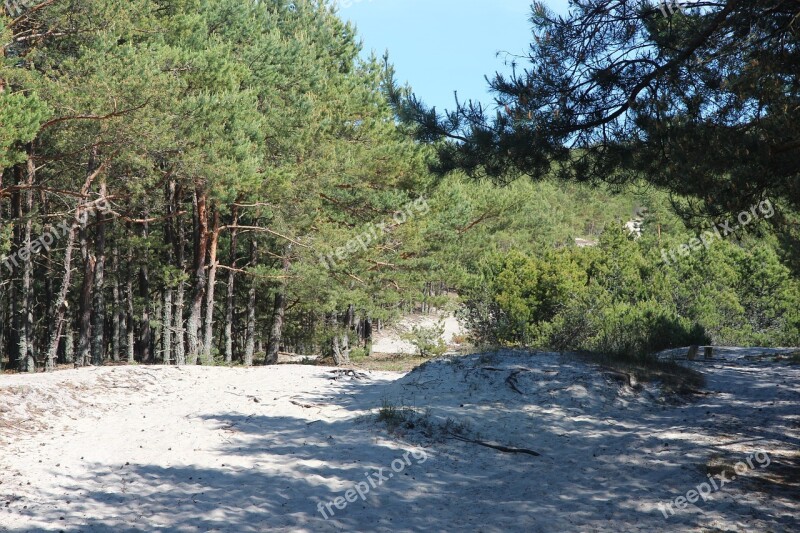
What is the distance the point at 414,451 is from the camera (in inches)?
311

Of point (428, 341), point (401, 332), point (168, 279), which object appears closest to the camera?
point (168, 279)

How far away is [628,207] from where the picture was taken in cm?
7825

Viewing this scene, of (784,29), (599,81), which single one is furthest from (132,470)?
(784,29)

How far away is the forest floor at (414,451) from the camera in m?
6.07

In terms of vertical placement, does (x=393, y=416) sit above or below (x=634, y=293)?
below

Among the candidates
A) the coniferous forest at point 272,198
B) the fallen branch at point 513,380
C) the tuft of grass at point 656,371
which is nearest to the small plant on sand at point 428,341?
the coniferous forest at point 272,198

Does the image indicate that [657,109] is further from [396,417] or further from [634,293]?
[634,293]

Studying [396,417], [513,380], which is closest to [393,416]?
[396,417]

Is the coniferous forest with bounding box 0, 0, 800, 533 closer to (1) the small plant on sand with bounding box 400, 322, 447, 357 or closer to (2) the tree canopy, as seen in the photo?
(2) the tree canopy

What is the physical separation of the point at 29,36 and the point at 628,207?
73049mm

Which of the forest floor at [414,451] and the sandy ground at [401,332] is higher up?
the sandy ground at [401,332]

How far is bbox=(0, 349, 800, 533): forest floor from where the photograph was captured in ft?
19.9

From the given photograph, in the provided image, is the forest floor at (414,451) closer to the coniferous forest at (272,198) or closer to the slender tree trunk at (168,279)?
the coniferous forest at (272,198)

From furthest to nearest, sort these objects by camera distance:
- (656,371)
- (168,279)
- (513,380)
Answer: (168,279)
(656,371)
(513,380)
